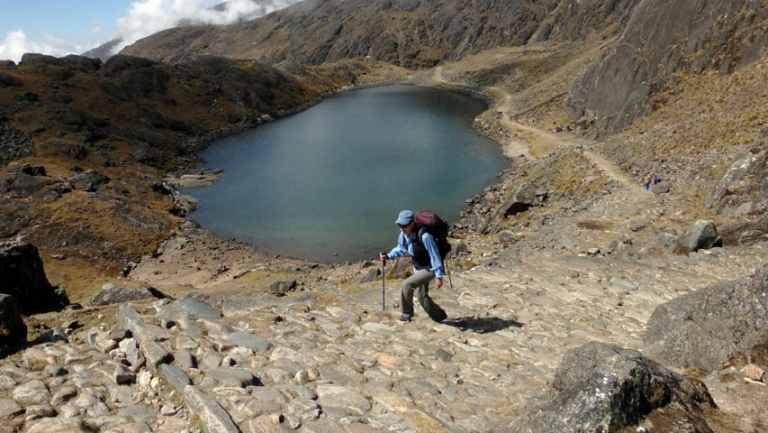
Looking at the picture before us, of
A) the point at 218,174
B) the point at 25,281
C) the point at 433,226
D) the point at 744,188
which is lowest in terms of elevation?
the point at 25,281

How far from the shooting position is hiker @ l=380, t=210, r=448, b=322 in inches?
407

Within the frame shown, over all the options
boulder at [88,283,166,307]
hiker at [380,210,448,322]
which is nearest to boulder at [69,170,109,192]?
boulder at [88,283,166,307]

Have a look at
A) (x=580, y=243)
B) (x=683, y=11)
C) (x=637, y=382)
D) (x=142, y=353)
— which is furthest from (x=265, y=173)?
(x=637, y=382)

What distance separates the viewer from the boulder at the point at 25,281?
17359 millimetres

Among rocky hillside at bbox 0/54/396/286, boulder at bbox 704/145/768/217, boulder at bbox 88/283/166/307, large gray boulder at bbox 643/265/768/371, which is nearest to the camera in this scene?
large gray boulder at bbox 643/265/768/371

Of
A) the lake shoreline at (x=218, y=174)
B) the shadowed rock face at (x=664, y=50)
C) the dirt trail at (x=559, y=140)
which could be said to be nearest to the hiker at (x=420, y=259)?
the lake shoreline at (x=218, y=174)

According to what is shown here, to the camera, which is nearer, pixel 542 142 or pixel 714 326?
pixel 714 326

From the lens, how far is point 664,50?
5203 centimetres

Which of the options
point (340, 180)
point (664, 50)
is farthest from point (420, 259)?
point (664, 50)

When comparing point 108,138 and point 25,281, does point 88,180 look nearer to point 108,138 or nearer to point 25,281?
point 108,138

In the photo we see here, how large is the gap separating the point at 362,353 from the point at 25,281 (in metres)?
16.1

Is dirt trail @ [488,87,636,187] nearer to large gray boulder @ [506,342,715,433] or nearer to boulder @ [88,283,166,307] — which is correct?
large gray boulder @ [506,342,715,433]

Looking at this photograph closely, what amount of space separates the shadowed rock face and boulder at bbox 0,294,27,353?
172ft

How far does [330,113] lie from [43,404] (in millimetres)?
114832
